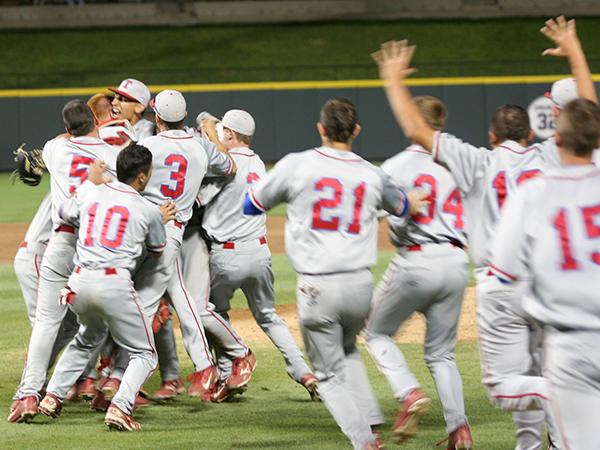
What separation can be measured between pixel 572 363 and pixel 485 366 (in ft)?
5.51

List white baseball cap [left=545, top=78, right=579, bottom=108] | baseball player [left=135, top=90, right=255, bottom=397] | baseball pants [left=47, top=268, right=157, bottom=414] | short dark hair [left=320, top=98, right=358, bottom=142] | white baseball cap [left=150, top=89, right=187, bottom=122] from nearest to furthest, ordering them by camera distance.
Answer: short dark hair [left=320, top=98, right=358, bottom=142]
white baseball cap [left=545, top=78, right=579, bottom=108]
baseball pants [left=47, top=268, right=157, bottom=414]
baseball player [left=135, top=90, right=255, bottom=397]
white baseball cap [left=150, top=89, right=187, bottom=122]

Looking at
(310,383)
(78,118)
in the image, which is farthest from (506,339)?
(78,118)

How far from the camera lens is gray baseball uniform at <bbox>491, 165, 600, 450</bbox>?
3.92m

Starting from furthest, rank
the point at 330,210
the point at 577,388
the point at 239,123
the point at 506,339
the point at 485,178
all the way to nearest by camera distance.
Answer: the point at 239,123, the point at 485,178, the point at 330,210, the point at 506,339, the point at 577,388

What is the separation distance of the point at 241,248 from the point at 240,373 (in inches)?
32.6

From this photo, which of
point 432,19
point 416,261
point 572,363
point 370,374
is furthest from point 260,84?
point 572,363

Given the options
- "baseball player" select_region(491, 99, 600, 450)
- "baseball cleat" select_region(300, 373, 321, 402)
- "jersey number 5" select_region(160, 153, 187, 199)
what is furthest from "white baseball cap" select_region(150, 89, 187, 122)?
"baseball player" select_region(491, 99, 600, 450)

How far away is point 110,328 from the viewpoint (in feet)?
22.0

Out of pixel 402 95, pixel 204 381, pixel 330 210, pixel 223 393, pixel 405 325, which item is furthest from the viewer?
pixel 405 325

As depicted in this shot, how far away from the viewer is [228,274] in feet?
25.5

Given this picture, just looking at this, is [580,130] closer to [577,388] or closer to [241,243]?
[577,388]

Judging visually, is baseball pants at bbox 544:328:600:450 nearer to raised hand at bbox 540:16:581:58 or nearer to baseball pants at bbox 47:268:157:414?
raised hand at bbox 540:16:581:58

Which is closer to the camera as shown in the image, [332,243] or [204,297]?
[332,243]

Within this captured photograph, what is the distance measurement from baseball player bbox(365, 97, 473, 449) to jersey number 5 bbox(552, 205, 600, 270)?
83.0 inches
